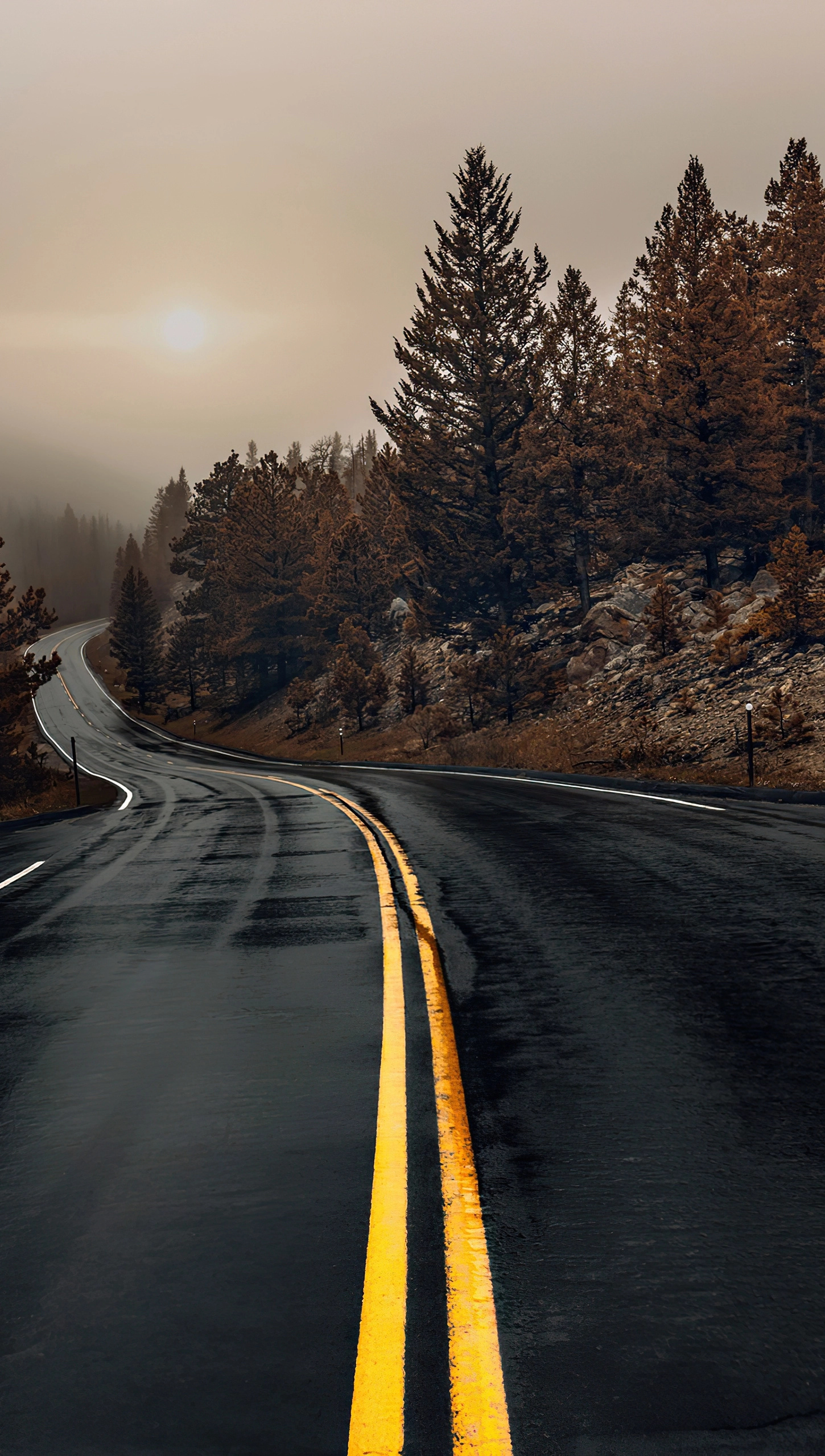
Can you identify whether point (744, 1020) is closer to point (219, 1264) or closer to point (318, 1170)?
point (318, 1170)

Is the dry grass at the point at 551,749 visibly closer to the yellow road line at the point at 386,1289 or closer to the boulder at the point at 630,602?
the boulder at the point at 630,602

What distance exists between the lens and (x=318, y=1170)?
10.8ft

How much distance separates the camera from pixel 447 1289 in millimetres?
2549

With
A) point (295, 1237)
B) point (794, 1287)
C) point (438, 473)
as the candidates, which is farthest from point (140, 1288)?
point (438, 473)

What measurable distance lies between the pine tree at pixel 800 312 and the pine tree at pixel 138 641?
59965 mm

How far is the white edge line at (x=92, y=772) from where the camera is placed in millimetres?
27155

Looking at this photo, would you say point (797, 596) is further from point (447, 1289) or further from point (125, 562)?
point (125, 562)

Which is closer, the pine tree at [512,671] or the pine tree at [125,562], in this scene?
the pine tree at [512,671]

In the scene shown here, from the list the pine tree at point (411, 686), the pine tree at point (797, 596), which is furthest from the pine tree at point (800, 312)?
the pine tree at point (411, 686)

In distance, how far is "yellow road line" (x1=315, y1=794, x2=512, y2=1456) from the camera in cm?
203

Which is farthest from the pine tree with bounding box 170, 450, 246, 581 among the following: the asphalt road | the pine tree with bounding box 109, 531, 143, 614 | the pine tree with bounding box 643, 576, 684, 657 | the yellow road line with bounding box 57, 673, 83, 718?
the asphalt road

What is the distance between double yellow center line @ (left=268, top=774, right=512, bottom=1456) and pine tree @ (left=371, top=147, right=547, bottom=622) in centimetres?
3725

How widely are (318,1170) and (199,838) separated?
1144 centimetres

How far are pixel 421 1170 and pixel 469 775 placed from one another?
84.4 feet
